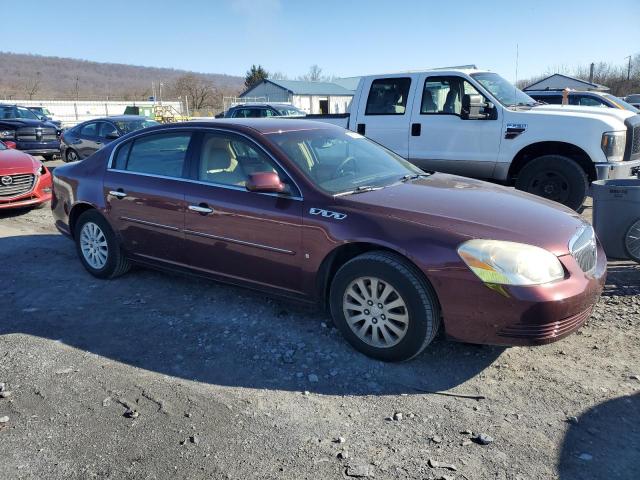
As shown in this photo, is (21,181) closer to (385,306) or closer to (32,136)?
(385,306)

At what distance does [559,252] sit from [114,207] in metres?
3.91

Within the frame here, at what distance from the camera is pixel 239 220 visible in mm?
4203

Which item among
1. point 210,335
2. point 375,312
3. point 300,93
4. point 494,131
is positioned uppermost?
point 300,93

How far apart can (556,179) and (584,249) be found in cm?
395

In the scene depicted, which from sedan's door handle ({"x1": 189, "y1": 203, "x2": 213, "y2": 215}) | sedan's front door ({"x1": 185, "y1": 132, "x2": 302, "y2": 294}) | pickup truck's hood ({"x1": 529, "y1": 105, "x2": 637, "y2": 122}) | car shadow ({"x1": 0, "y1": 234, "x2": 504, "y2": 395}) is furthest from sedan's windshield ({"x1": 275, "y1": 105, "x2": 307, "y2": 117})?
sedan's door handle ({"x1": 189, "y1": 203, "x2": 213, "y2": 215})

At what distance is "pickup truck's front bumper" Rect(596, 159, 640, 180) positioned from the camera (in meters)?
6.86

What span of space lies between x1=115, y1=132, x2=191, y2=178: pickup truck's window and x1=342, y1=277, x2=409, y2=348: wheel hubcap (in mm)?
1992

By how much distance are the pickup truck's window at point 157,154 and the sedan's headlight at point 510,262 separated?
2.66 metres

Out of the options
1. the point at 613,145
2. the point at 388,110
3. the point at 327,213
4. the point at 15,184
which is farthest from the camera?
the point at 15,184

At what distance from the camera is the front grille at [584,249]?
137 inches

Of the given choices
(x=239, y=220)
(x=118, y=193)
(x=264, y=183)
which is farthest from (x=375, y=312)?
(x=118, y=193)

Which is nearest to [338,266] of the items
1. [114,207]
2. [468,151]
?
[114,207]

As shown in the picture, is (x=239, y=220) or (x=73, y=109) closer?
(x=239, y=220)

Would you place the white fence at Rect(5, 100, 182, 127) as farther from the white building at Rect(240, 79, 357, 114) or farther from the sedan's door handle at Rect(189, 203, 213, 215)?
the sedan's door handle at Rect(189, 203, 213, 215)
